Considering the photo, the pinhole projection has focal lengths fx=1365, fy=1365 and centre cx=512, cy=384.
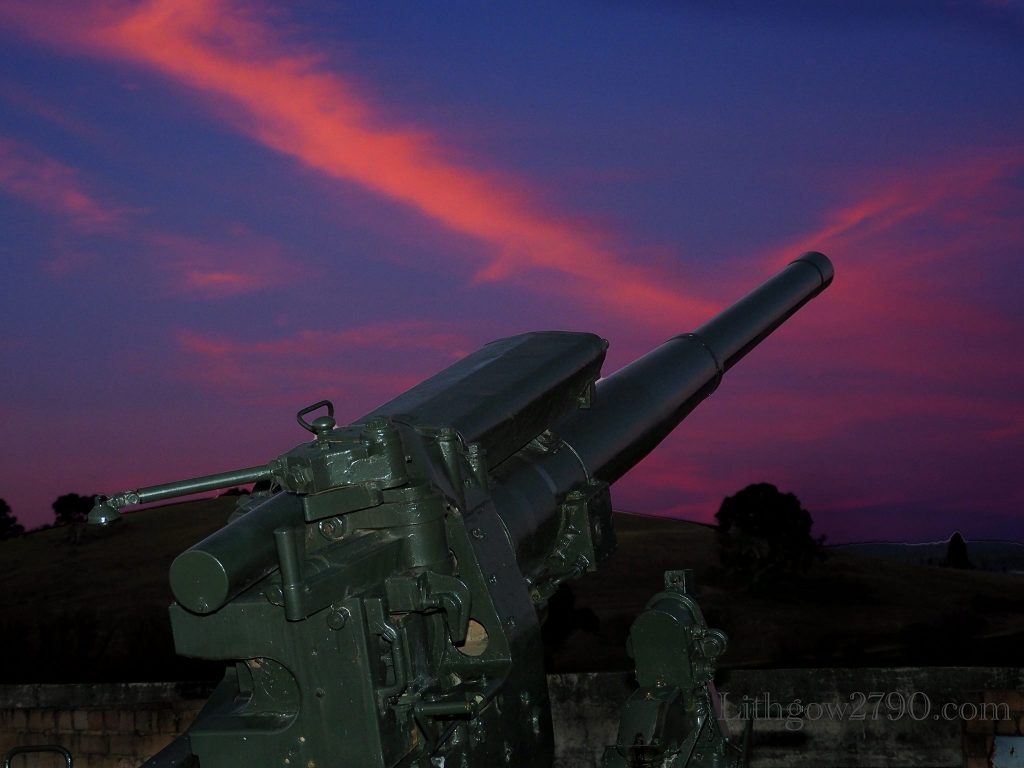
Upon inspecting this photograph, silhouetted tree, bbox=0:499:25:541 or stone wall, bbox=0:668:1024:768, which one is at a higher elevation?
silhouetted tree, bbox=0:499:25:541

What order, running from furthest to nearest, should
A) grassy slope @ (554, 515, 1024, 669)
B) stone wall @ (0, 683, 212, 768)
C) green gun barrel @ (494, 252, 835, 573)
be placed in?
grassy slope @ (554, 515, 1024, 669) → stone wall @ (0, 683, 212, 768) → green gun barrel @ (494, 252, 835, 573)

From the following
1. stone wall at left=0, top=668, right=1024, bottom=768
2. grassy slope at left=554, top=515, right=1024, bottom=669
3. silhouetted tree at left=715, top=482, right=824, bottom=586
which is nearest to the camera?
stone wall at left=0, top=668, right=1024, bottom=768

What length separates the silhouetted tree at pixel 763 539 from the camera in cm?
1797

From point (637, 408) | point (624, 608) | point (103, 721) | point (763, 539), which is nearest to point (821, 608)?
point (763, 539)

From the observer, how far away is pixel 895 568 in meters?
19.3

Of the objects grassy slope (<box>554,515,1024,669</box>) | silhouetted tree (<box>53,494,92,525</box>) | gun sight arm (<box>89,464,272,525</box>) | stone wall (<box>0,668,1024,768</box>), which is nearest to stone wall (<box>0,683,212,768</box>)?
stone wall (<box>0,668,1024,768</box>)

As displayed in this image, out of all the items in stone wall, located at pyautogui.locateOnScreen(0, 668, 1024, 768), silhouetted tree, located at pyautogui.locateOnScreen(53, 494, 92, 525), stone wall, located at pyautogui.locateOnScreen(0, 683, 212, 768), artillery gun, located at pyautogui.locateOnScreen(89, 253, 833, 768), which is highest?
silhouetted tree, located at pyautogui.locateOnScreen(53, 494, 92, 525)

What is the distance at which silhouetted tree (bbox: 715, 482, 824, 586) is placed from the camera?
18.0 meters

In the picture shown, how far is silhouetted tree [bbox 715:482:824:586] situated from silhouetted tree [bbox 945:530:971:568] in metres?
2.12

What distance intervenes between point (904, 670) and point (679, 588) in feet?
14.6

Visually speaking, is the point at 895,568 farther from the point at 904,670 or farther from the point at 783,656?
the point at 904,670

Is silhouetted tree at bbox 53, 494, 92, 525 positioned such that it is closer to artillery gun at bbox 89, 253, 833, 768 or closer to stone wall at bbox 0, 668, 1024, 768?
stone wall at bbox 0, 668, 1024, 768

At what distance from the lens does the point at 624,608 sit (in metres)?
17.9

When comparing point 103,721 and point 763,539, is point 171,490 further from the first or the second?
point 763,539
